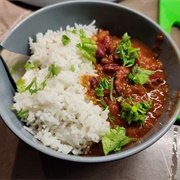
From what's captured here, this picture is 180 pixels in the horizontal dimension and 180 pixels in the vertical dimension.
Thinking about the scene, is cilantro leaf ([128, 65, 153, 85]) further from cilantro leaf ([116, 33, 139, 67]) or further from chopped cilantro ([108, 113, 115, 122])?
chopped cilantro ([108, 113, 115, 122])

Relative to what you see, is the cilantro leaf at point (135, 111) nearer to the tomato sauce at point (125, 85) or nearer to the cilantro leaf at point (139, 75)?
the tomato sauce at point (125, 85)

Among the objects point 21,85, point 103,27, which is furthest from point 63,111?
point 103,27

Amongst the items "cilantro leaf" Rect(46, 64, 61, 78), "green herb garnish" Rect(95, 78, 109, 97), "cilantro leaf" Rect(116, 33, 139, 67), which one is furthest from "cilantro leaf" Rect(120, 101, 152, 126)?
"cilantro leaf" Rect(46, 64, 61, 78)

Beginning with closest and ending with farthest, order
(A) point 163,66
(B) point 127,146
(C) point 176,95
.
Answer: (B) point 127,146
(C) point 176,95
(A) point 163,66

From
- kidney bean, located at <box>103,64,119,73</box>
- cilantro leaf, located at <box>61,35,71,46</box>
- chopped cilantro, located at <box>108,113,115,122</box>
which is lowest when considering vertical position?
chopped cilantro, located at <box>108,113,115,122</box>

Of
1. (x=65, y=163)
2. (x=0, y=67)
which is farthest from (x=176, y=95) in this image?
(x=0, y=67)

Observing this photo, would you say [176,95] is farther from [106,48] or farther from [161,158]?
[106,48]

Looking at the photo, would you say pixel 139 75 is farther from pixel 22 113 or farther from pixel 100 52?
pixel 22 113
